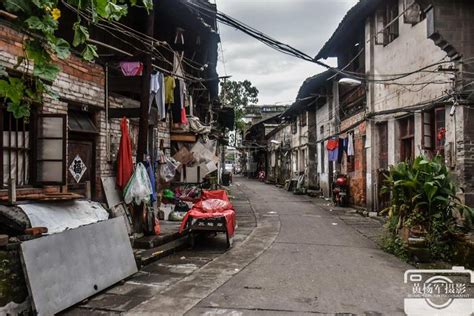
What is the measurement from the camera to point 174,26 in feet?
41.4

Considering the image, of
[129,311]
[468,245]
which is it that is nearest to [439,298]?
[468,245]

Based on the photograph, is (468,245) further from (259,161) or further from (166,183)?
(259,161)

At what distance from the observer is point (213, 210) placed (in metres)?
9.74

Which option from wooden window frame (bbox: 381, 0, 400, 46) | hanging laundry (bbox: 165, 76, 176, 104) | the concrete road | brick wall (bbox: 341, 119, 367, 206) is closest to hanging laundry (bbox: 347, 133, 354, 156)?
brick wall (bbox: 341, 119, 367, 206)

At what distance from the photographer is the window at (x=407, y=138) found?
12078 millimetres

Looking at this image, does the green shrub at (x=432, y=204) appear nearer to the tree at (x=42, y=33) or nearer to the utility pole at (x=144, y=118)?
the utility pole at (x=144, y=118)

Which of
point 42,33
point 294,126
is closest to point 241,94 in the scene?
point 294,126

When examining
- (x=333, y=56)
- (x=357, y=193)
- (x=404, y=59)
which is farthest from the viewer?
(x=333, y=56)

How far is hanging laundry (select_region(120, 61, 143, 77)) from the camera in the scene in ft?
31.6

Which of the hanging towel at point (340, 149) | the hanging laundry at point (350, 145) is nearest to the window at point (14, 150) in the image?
the hanging laundry at point (350, 145)

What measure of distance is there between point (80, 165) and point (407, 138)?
906 centimetres

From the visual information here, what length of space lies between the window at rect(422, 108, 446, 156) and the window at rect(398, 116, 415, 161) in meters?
1.28

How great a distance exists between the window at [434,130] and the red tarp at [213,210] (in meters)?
5.17

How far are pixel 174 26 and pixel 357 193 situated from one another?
9465 mm
